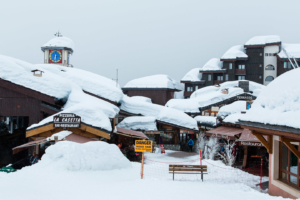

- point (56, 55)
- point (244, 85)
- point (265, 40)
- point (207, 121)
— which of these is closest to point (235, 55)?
point (265, 40)

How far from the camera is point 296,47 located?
1981 inches

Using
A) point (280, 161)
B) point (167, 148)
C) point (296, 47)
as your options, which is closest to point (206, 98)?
point (167, 148)

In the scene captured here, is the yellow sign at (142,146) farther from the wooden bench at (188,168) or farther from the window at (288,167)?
the window at (288,167)

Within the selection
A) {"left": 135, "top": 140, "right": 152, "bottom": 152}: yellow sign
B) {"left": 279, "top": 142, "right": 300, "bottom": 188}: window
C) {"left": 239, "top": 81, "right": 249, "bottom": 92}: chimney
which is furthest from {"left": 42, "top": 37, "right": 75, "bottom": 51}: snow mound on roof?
{"left": 279, "top": 142, "right": 300, "bottom": 188}: window

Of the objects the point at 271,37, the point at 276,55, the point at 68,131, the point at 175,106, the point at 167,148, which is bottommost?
the point at 167,148

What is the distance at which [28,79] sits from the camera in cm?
1984

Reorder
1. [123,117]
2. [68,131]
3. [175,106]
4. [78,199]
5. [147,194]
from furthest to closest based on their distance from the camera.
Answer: [175,106] < [123,117] < [68,131] < [147,194] < [78,199]

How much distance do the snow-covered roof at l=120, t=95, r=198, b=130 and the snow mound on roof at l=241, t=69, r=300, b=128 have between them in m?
18.3

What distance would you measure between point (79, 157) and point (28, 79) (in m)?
10.3

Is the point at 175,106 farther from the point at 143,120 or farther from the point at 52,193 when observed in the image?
the point at 52,193

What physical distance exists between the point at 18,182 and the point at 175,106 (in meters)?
27.7

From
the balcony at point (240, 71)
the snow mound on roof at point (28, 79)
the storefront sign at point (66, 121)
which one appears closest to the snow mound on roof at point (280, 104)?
the storefront sign at point (66, 121)

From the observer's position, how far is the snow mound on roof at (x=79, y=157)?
1158 cm

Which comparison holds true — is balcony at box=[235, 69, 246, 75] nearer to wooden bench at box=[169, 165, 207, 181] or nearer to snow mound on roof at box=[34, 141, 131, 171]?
wooden bench at box=[169, 165, 207, 181]
